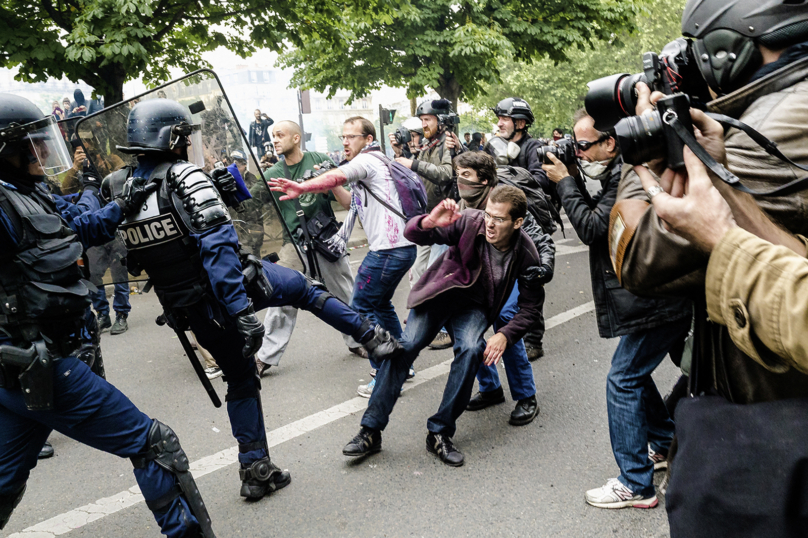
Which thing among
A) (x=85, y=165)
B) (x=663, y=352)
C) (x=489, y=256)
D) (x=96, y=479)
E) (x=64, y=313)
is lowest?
(x=96, y=479)

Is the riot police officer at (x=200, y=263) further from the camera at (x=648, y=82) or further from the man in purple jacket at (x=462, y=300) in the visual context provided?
the camera at (x=648, y=82)

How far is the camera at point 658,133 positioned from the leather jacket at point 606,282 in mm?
1477

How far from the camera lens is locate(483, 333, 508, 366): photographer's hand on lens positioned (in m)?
3.40

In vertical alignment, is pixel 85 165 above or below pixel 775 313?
above

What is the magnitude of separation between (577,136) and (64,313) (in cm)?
245

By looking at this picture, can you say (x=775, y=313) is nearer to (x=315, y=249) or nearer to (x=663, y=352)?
(x=663, y=352)

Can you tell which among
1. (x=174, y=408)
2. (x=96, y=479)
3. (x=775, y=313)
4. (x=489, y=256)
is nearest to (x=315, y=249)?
(x=174, y=408)

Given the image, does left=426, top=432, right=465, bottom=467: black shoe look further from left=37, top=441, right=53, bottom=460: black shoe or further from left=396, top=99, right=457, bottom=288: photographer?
left=396, top=99, right=457, bottom=288: photographer

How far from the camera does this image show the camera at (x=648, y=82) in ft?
5.01

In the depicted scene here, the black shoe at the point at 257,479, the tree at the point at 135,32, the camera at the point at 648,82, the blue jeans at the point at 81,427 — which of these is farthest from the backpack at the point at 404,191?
the tree at the point at 135,32

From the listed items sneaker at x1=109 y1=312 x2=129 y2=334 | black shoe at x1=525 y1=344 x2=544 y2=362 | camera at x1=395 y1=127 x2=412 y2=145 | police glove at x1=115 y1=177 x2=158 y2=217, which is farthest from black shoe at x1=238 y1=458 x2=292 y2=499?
camera at x1=395 y1=127 x2=412 y2=145

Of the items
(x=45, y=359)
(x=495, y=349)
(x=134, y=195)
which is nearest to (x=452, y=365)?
(x=495, y=349)

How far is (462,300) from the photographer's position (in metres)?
3.56

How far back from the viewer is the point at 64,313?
245cm
